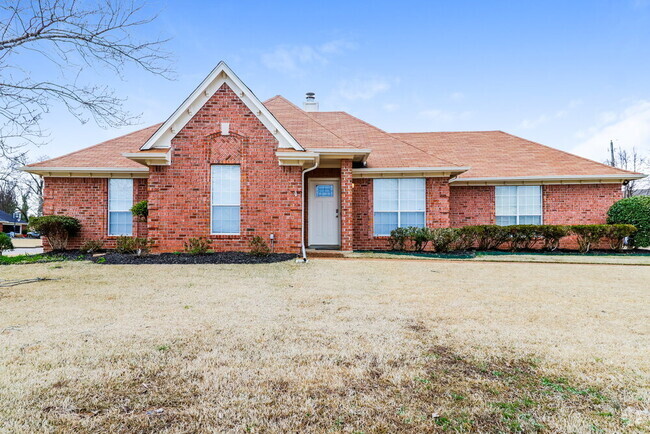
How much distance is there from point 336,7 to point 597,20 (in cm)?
1005

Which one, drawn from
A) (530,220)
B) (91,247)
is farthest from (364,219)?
(91,247)

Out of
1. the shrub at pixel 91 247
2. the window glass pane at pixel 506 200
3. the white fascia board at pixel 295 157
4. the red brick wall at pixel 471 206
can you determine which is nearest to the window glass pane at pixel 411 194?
the red brick wall at pixel 471 206

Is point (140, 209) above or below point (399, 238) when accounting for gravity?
above

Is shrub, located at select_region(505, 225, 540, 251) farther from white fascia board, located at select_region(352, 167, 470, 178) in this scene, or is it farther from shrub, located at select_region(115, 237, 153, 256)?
shrub, located at select_region(115, 237, 153, 256)

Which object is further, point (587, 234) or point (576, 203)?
point (576, 203)

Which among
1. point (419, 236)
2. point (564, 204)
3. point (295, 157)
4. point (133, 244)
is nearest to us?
point (295, 157)

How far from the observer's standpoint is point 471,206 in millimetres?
15109

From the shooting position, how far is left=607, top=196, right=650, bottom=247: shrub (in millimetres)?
14055

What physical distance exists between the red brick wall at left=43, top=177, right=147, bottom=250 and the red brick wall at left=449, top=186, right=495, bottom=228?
39.2ft

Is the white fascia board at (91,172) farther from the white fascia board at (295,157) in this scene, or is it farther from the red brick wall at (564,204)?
the red brick wall at (564,204)

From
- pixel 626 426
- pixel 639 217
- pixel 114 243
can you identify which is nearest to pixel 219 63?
pixel 114 243

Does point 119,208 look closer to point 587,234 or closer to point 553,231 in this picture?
point 553,231

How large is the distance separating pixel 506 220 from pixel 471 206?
59.6 inches

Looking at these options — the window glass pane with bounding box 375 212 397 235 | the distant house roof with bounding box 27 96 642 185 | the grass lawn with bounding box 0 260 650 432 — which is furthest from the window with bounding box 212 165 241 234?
the window glass pane with bounding box 375 212 397 235
